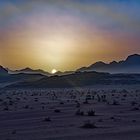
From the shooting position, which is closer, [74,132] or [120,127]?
[74,132]

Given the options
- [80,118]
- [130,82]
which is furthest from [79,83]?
[80,118]

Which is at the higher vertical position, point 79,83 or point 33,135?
point 79,83

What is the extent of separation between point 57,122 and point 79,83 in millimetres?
168001

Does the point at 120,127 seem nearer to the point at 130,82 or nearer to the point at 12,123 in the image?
the point at 12,123

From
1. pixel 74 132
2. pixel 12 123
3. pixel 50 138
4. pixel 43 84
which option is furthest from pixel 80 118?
pixel 43 84

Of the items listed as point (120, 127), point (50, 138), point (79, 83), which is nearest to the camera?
point (50, 138)

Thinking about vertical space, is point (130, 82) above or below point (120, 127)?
above

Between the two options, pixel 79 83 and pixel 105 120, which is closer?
pixel 105 120

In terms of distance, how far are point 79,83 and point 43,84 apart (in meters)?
21.2

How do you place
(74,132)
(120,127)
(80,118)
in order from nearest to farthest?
(74,132) → (120,127) → (80,118)

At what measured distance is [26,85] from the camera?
184 meters

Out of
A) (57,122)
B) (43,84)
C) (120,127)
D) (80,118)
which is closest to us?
(120,127)

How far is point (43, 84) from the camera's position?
180375mm

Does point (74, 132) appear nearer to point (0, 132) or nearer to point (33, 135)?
point (33, 135)
